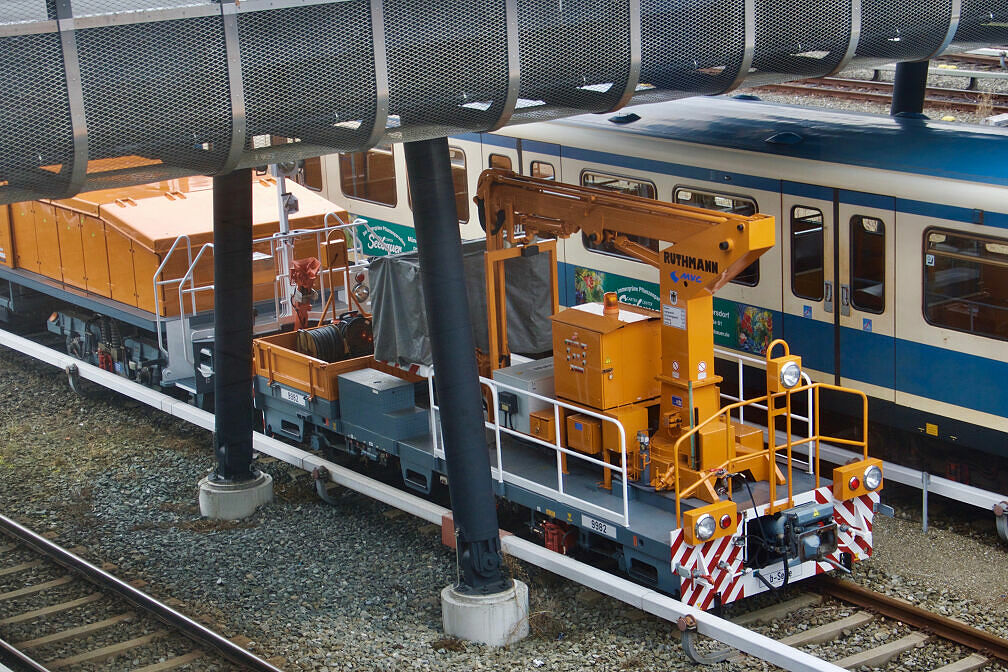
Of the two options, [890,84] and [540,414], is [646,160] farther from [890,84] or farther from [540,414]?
[890,84]

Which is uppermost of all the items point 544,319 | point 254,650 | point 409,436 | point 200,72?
point 200,72

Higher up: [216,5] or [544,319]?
[216,5]

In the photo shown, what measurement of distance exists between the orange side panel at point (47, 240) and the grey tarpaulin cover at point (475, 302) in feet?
23.0

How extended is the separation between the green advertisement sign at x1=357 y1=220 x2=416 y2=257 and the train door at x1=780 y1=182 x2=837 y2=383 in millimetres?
6534

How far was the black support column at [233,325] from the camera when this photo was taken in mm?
12281

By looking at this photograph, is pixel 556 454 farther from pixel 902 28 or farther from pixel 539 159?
pixel 539 159

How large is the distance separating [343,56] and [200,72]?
96 cm

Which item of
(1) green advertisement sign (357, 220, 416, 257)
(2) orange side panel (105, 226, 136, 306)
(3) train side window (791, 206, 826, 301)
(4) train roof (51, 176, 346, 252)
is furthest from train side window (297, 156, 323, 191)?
(3) train side window (791, 206, 826, 301)

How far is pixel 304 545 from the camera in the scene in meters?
12.6

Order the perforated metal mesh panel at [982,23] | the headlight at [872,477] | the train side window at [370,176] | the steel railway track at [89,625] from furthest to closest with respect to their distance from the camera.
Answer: the train side window at [370,176] → the perforated metal mesh panel at [982,23] → the headlight at [872,477] → the steel railway track at [89,625]

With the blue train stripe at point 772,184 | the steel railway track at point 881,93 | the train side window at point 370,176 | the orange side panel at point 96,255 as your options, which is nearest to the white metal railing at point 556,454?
the blue train stripe at point 772,184

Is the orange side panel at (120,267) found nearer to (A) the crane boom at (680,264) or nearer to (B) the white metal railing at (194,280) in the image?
(B) the white metal railing at (194,280)

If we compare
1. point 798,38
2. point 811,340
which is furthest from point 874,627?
point 798,38

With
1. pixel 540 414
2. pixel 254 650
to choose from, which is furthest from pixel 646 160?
pixel 254 650
